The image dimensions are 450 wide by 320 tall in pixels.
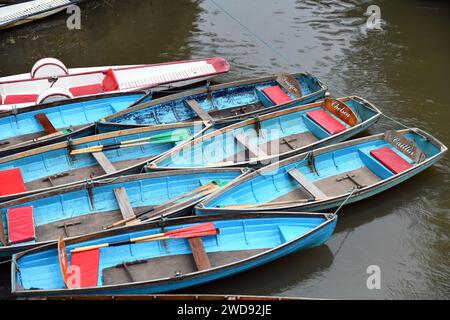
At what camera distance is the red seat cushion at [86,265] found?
1085 centimetres

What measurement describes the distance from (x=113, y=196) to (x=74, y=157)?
6.93 feet

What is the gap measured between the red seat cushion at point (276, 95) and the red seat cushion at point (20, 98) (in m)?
7.74

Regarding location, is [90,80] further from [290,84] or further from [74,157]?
[290,84]

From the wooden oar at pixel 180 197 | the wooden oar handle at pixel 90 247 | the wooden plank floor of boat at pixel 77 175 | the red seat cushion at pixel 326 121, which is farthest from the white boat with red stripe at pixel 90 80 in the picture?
the wooden oar handle at pixel 90 247

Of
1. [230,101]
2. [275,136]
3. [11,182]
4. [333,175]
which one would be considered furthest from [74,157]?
[333,175]

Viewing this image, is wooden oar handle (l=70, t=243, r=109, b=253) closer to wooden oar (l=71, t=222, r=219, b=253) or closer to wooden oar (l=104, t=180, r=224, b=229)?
wooden oar (l=71, t=222, r=219, b=253)

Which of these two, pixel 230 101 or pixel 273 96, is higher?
pixel 273 96

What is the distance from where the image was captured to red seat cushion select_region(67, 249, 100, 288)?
427 inches

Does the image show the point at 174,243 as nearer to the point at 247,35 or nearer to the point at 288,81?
the point at 288,81

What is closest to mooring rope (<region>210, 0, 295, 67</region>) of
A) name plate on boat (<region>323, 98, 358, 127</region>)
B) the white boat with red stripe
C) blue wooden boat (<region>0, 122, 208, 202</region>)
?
the white boat with red stripe

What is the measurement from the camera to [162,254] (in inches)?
471

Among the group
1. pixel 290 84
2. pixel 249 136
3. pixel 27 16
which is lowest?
pixel 249 136

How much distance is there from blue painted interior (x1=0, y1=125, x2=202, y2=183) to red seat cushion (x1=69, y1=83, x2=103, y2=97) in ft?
11.5
